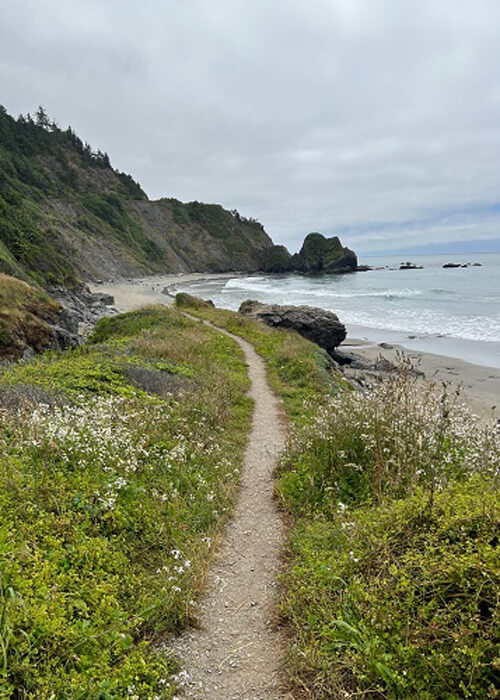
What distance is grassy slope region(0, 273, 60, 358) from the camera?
13.1 metres

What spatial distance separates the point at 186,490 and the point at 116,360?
7.11m

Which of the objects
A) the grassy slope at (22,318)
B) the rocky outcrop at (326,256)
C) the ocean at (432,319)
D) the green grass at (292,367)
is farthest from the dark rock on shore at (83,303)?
the rocky outcrop at (326,256)

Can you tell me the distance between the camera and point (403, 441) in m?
5.54

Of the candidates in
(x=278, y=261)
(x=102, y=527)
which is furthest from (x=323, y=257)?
(x=102, y=527)

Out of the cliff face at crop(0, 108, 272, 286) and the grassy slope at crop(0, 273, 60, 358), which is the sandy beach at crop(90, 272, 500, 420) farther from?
the cliff face at crop(0, 108, 272, 286)

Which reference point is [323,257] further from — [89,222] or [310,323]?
[310,323]

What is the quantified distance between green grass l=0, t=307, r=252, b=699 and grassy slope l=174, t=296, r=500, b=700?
3.91ft

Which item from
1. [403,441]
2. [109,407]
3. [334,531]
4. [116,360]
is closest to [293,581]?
[334,531]

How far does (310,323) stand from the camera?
25438 mm

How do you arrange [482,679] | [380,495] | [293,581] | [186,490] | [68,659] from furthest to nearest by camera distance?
[186,490] → [380,495] → [293,581] → [68,659] → [482,679]

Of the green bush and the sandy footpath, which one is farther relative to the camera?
the sandy footpath

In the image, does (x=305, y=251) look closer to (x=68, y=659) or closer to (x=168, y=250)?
(x=168, y=250)

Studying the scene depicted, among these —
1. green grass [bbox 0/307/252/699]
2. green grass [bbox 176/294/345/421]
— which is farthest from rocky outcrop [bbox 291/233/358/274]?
green grass [bbox 0/307/252/699]

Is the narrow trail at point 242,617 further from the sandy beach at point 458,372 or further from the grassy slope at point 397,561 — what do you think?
the sandy beach at point 458,372
